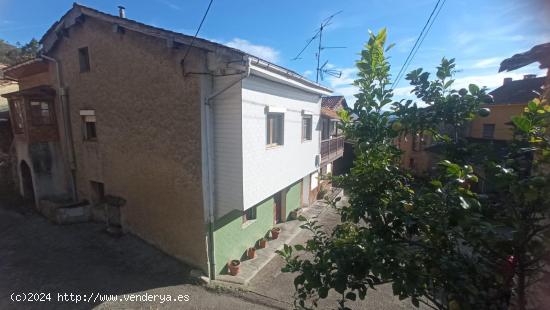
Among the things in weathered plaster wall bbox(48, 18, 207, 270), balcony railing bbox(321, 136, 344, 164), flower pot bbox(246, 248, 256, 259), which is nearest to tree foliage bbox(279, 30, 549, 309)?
weathered plaster wall bbox(48, 18, 207, 270)

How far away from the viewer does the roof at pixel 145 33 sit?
6996mm

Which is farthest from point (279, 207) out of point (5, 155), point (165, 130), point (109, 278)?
point (5, 155)

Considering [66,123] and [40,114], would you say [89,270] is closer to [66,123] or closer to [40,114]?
[66,123]

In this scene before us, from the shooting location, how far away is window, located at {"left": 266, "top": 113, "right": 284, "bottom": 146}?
9.06 metres

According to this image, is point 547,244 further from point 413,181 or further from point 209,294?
point 209,294

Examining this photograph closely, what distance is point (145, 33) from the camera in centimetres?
793

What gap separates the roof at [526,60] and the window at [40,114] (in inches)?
631

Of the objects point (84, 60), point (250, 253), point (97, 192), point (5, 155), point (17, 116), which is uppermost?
point (84, 60)

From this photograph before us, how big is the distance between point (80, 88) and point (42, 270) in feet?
23.6

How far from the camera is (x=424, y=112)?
8.83 feet

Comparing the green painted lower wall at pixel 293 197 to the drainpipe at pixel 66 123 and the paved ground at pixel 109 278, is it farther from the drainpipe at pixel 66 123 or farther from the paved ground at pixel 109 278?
the drainpipe at pixel 66 123

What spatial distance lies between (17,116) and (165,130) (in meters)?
9.47

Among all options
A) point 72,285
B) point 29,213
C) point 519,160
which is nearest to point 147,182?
point 72,285

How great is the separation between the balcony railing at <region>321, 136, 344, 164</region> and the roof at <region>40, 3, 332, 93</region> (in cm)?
397
